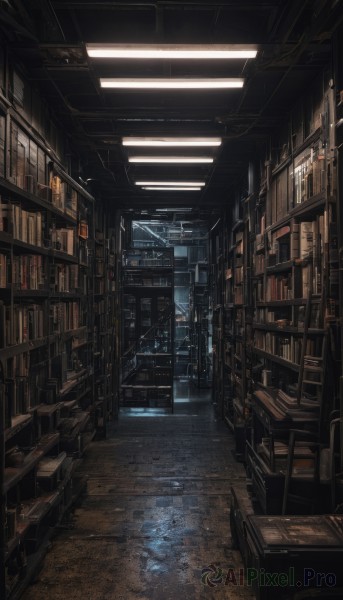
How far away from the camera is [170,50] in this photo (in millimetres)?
3430

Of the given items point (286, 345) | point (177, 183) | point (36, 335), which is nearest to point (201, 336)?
point (177, 183)

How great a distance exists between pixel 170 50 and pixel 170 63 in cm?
50

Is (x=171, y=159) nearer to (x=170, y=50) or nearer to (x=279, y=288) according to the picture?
(x=279, y=288)

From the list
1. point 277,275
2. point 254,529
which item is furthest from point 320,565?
point 277,275

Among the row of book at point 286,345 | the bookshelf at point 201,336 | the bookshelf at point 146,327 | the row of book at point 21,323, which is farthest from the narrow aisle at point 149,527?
the bookshelf at point 201,336

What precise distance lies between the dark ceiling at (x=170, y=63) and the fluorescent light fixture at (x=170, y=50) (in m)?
0.10

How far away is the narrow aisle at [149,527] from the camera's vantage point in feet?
11.6

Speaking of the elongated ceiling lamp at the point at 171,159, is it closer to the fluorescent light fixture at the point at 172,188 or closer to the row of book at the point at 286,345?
the fluorescent light fixture at the point at 172,188

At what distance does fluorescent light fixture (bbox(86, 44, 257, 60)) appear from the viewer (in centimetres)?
340

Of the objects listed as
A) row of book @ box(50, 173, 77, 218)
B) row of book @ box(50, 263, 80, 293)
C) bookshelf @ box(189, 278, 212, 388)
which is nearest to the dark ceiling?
row of book @ box(50, 173, 77, 218)

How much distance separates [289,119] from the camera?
4.88m

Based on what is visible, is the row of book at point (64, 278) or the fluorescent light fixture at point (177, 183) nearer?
the row of book at point (64, 278)

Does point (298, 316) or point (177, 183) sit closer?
point (298, 316)

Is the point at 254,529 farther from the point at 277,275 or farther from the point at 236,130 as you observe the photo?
the point at 236,130
